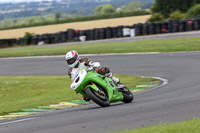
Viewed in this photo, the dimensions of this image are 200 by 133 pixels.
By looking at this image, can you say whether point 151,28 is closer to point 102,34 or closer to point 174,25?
point 174,25

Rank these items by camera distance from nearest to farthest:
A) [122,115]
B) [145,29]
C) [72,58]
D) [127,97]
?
1. [122,115]
2. [72,58]
3. [127,97]
4. [145,29]

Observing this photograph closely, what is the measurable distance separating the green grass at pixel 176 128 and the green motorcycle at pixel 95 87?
128 inches

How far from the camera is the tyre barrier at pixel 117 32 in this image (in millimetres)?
38094

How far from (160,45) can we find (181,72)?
12657mm

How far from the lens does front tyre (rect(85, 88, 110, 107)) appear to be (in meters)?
9.46

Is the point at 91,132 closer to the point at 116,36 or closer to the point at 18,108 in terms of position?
the point at 18,108

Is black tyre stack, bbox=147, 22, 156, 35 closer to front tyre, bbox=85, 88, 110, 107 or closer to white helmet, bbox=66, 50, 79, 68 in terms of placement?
white helmet, bbox=66, 50, 79, 68

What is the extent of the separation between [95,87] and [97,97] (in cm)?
24

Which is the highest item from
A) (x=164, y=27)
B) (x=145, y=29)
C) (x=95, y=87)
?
(x=95, y=87)

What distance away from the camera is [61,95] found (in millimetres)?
14398

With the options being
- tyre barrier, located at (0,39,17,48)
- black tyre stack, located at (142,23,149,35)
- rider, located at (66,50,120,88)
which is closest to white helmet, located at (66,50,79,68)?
rider, located at (66,50,120,88)

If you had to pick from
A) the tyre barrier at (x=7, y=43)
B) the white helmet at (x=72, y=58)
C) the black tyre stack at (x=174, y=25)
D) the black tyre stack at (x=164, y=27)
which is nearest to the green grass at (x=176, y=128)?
the white helmet at (x=72, y=58)

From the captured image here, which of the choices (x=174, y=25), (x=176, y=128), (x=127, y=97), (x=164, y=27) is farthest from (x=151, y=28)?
(x=176, y=128)

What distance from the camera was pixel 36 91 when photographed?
634 inches
